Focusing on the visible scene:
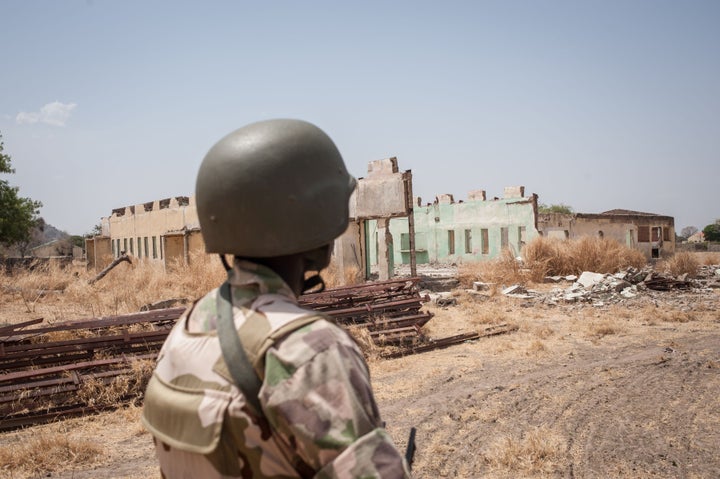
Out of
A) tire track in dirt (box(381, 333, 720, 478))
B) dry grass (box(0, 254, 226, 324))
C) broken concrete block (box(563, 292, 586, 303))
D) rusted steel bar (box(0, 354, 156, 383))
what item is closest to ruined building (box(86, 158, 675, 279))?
dry grass (box(0, 254, 226, 324))

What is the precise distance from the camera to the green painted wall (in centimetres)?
2630

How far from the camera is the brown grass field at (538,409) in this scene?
13.5 feet

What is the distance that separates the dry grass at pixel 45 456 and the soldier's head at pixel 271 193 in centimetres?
395

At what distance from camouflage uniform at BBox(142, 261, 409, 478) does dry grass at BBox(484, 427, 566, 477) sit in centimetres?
328

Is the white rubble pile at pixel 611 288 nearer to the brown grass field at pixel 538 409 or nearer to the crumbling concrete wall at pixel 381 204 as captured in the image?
the brown grass field at pixel 538 409

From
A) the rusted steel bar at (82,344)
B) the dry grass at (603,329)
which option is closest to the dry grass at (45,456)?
the rusted steel bar at (82,344)

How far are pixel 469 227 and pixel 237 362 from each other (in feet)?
94.0

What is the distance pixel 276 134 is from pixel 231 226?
26 centimetres

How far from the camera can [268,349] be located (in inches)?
42.4

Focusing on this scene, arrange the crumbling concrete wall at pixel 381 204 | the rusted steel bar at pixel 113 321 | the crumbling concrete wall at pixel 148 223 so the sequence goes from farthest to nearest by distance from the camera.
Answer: the crumbling concrete wall at pixel 148 223, the crumbling concrete wall at pixel 381 204, the rusted steel bar at pixel 113 321

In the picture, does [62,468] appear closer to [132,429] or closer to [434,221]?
[132,429]

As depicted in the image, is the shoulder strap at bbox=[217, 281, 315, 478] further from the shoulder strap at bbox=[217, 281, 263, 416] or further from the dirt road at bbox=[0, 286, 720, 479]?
the dirt road at bbox=[0, 286, 720, 479]

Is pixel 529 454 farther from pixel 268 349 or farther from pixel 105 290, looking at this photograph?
pixel 105 290

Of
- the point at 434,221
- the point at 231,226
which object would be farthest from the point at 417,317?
the point at 434,221
